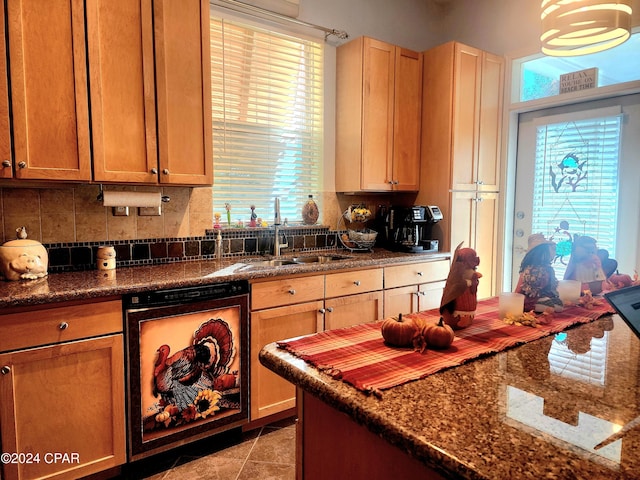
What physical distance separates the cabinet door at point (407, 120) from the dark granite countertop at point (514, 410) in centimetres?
251

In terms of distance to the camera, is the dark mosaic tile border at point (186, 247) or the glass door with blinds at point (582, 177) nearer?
the dark mosaic tile border at point (186, 247)

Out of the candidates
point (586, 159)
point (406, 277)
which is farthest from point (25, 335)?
point (586, 159)

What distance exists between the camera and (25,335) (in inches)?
67.6

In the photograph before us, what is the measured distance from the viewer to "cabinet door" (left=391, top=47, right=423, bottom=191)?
341 cm

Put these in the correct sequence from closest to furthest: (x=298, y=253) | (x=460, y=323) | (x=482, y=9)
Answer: (x=460, y=323) → (x=298, y=253) → (x=482, y=9)

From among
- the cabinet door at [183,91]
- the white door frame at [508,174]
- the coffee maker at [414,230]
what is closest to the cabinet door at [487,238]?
the white door frame at [508,174]

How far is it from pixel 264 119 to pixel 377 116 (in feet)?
2.90

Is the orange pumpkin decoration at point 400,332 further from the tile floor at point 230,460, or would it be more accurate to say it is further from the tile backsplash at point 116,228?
the tile backsplash at point 116,228

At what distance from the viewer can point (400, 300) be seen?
10.0 ft

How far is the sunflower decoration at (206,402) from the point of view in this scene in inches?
84.4

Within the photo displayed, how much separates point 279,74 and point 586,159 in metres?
2.39

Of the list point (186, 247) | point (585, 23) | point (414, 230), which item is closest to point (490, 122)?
point (414, 230)

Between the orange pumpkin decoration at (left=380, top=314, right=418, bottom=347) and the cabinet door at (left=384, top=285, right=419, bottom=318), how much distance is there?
183 centimetres

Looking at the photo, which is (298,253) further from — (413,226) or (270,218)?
(413,226)
